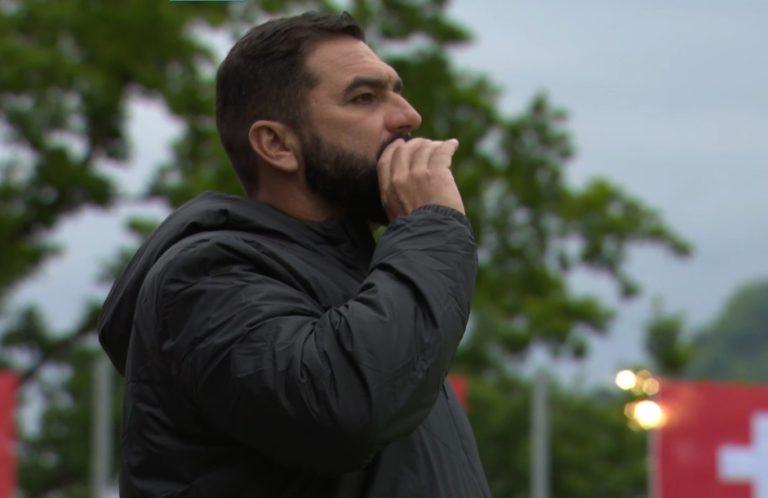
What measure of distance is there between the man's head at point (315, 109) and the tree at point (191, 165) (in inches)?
516

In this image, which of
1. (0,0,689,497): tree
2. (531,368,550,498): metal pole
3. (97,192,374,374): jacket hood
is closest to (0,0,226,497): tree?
(0,0,689,497): tree

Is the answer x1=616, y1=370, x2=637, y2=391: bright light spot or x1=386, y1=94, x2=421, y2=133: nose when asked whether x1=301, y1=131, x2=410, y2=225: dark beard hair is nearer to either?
x1=386, y1=94, x2=421, y2=133: nose

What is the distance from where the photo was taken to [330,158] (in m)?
2.11

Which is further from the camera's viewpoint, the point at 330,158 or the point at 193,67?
the point at 193,67

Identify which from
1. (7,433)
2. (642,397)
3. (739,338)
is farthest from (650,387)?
(739,338)

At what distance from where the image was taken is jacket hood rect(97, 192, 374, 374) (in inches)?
81.5

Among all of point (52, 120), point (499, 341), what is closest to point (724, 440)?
point (499, 341)

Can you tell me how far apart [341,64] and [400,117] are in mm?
103

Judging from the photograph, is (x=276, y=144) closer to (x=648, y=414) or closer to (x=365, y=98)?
(x=365, y=98)

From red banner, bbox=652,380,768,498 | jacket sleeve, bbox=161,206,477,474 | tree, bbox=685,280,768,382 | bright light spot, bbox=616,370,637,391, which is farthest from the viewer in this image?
tree, bbox=685,280,768,382

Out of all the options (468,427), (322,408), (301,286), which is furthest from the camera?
(468,427)

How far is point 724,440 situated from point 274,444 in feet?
28.1

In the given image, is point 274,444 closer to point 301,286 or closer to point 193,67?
point 301,286

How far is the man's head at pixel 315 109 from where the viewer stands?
212 cm
